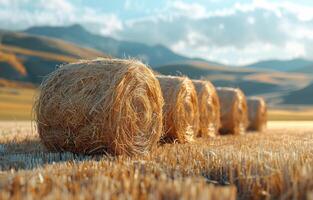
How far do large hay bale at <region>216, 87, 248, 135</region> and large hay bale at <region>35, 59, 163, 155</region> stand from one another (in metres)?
6.77

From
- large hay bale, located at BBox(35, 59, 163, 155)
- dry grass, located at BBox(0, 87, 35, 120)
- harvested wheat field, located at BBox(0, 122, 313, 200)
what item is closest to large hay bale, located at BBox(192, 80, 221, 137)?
large hay bale, located at BBox(35, 59, 163, 155)

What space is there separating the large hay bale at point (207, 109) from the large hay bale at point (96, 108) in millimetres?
4314

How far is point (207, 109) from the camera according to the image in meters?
13.1

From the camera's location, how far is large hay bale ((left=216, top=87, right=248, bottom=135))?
1497 centimetres

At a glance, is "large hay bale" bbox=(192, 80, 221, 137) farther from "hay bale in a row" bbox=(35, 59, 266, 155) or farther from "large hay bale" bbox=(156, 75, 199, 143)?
"hay bale in a row" bbox=(35, 59, 266, 155)

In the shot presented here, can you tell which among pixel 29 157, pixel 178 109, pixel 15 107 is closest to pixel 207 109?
pixel 178 109

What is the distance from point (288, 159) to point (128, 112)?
2.83 metres

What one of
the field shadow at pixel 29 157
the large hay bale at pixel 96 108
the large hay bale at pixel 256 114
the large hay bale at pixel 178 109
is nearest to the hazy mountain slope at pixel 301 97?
the large hay bale at pixel 256 114

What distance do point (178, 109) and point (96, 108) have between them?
3265 millimetres

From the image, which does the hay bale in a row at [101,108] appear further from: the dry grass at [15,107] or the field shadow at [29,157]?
the dry grass at [15,107]

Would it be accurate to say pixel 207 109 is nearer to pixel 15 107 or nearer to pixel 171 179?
pixel 171 179

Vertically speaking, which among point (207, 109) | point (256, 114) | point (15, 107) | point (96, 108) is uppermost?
point (96, 108)

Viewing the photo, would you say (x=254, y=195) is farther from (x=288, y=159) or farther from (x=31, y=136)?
(x=31, y=136)

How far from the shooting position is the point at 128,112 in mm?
7930
